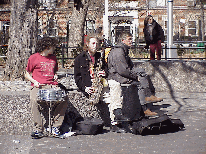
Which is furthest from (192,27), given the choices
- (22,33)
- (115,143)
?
(115,143)

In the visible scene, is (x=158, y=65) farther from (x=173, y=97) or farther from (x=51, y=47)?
(x=51, y=47)

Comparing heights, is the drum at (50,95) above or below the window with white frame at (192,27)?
below

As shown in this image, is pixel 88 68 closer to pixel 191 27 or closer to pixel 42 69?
pixel 42 69

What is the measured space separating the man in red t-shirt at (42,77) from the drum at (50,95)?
0.76 feet

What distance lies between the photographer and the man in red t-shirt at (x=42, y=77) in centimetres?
764

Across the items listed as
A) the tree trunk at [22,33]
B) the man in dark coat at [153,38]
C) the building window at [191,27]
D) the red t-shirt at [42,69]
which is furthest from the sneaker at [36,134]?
the building window at [191,27]

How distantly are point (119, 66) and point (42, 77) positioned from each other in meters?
1.32

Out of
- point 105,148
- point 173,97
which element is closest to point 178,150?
point 105,148

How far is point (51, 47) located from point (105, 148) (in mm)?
1759

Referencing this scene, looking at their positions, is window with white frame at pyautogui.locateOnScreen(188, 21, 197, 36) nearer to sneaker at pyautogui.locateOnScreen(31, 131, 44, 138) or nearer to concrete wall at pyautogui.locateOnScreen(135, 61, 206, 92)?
concrete wall at pyautogui.locateOnScreen(135, 61, 206, 92)

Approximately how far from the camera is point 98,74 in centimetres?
821

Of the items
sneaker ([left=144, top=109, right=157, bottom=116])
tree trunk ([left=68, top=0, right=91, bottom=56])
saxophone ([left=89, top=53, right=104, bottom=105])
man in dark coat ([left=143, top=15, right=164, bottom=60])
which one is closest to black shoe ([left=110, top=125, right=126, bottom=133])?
saxophone ([left=89, top=53, right=104, bottom=105])

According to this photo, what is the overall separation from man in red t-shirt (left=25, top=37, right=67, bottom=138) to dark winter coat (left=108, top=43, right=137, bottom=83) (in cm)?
105

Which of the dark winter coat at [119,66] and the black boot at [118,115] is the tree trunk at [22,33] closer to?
the dark winter coat at [119,66]
